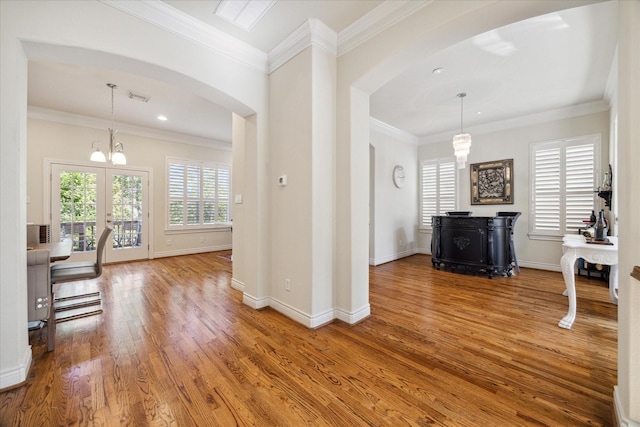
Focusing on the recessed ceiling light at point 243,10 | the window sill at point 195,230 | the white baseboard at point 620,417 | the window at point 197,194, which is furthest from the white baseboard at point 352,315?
the window sill at point 195,230

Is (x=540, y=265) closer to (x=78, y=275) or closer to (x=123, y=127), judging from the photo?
(x=78, y=275)

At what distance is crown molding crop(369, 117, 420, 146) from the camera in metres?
5.22

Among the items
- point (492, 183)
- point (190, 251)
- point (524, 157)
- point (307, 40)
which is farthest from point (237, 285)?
point (524, 157)

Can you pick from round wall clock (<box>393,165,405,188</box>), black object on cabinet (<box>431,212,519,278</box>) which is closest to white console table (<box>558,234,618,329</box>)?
black object on cabinet (<box>431,212,519,278</box>)

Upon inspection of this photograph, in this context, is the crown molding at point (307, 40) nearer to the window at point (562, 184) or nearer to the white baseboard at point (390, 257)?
the white baseboard at point (390, 257)

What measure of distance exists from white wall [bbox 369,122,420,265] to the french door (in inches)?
201

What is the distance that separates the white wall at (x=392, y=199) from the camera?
532 centimetres

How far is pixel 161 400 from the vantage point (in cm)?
158

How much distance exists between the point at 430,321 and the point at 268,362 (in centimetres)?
169

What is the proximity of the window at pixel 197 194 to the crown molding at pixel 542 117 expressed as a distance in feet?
19.0

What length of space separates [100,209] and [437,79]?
6584mm

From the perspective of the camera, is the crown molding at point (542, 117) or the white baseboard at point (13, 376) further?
the crown molding at point (542, 117)

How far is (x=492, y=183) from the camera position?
5371 millimetres

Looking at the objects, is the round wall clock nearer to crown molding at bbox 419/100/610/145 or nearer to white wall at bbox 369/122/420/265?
white wall at bbox 369/122/420/265
